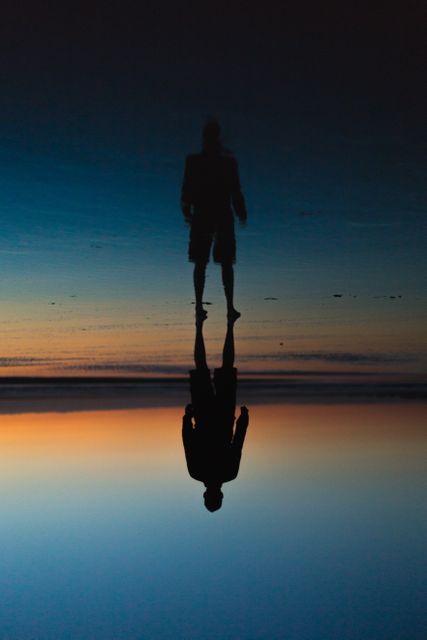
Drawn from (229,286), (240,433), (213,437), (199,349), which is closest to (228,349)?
(199,349)

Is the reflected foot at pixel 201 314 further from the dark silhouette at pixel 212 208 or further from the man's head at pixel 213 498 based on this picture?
the man's head at pixel 213 498

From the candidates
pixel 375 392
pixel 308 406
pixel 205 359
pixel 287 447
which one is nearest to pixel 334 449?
pixel 287 447

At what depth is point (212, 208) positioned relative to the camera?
7.95 m

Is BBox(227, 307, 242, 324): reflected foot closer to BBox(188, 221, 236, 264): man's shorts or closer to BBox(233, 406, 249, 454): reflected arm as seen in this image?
BBox(188, 221, 236, 264): man's shorts

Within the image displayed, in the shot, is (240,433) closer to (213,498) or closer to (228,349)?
(213,498)

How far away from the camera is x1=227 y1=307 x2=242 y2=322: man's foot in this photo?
8.10m

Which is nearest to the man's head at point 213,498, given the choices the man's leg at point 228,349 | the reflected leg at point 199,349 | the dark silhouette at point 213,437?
the dark silhouette at point 213,437

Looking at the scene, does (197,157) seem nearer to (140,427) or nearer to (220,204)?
(220,204)

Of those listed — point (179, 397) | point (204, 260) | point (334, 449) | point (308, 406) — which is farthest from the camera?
point (179, 397)

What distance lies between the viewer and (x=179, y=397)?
464 inches

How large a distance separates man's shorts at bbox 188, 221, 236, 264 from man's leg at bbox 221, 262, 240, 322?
3.4 inches

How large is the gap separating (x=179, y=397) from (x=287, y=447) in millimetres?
4500

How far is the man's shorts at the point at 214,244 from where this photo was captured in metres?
8.02

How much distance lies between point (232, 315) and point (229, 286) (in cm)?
36
